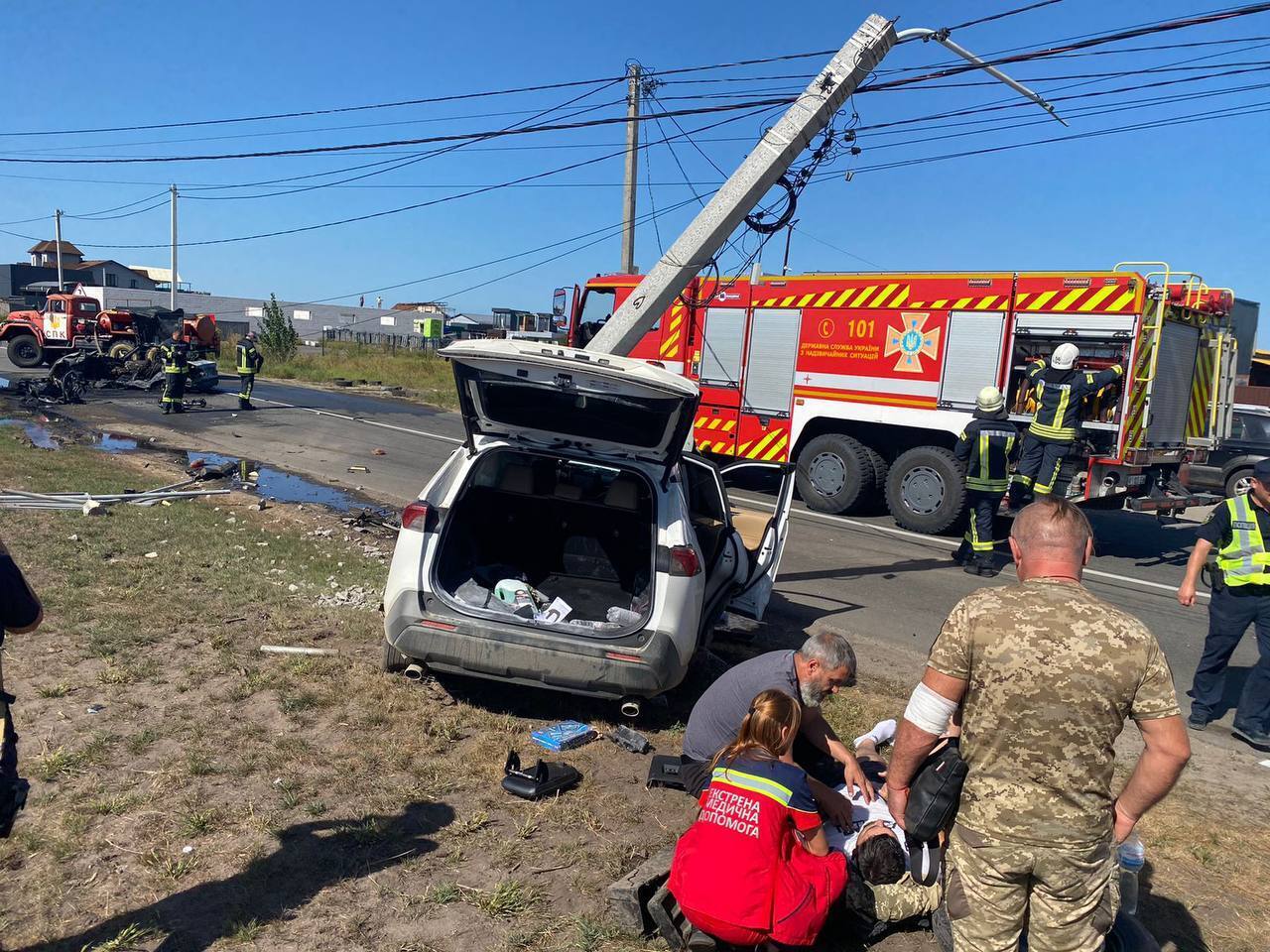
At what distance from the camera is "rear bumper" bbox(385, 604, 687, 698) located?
440 centimetres

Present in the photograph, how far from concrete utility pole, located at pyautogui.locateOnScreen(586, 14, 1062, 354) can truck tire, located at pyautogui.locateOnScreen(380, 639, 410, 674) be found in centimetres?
420

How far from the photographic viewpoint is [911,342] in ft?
36.1

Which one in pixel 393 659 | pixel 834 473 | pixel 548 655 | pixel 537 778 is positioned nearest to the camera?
pixel 537 778

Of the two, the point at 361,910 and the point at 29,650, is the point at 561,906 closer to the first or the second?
the point at 361,910

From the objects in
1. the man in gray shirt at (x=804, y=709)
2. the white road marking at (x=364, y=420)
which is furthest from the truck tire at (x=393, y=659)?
the white road marking at (x=364, y=420)

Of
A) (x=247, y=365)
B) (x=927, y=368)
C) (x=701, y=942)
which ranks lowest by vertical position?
(x=701, y=942)

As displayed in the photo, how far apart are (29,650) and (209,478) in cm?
621

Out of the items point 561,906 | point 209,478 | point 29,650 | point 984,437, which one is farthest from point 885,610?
point 209,478

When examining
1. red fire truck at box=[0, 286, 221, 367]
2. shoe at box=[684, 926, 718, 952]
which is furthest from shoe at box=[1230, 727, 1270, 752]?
red fire truck at box=[0, 286, 221, 367]

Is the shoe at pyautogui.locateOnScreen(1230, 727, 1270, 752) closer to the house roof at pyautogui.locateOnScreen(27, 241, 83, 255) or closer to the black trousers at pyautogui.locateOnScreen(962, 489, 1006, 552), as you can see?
the black trousers at pyautogui.locateOnScreen(962, 489, 1006, 552)

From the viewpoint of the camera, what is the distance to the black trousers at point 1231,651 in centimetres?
503

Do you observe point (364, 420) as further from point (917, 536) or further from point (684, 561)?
point (684, 561)

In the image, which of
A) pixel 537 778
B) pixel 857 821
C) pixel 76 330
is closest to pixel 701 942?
pixel 857 821

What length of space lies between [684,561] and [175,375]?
16116mm
